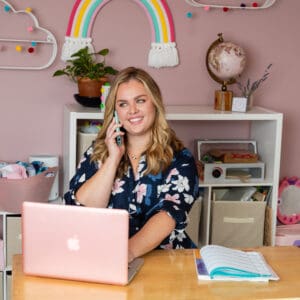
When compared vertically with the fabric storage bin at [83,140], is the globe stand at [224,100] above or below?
above

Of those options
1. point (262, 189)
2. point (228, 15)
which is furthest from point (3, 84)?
point (262, 189)

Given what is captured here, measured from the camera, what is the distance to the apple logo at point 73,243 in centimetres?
147

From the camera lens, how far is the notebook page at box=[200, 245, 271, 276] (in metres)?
1.59

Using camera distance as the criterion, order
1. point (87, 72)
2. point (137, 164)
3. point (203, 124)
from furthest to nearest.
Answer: point (203, 124), point (87, 72), point (137, 164)

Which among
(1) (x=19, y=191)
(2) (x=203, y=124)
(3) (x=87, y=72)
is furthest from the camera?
(2) (x=203, y=124)

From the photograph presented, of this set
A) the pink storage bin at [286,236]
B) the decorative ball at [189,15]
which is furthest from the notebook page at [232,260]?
the decorative ball at [189,15]

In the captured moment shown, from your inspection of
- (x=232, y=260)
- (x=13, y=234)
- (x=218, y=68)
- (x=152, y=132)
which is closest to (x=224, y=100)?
(x=218, y=68)

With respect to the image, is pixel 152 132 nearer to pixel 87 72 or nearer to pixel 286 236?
pixel 87 72

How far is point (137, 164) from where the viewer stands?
6.79 ft

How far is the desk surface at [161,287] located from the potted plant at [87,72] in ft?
4.31

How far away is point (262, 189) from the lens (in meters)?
3.11

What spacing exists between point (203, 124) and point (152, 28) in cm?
62

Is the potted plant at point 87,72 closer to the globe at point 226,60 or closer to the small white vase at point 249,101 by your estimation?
the globe at point 226,60

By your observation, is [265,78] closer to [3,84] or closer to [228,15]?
[228,15]
